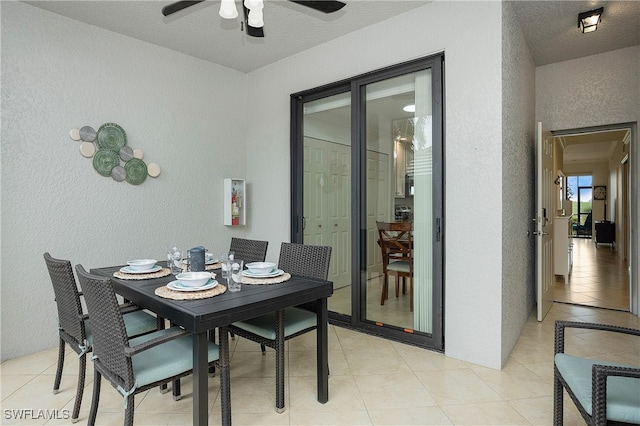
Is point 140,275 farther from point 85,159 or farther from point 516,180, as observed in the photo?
point 516,180

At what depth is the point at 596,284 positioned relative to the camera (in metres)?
5.41

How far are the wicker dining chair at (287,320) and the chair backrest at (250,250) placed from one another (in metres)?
0.25

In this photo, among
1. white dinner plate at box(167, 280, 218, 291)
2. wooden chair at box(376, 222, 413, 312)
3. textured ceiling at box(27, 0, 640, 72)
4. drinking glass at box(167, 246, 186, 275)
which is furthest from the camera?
wooden chair at box(376, 222, 413, 312)

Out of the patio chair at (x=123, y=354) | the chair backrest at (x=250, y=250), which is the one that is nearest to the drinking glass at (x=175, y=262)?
the chair backrest at (x=250, y=250)

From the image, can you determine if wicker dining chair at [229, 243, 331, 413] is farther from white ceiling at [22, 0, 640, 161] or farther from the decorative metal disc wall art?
white ceiling at [22, 0, 640, 161]

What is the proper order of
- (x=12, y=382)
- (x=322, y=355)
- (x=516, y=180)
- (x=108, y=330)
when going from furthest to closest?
(x=516, y=180)
(x=12, y=382)
(x=322, y=355)
(x=108, y=330)

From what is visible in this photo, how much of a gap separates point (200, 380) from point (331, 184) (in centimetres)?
248

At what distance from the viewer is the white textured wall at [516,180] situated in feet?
9.00

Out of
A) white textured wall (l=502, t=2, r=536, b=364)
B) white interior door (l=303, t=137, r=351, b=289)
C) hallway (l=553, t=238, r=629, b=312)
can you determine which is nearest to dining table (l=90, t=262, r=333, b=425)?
white interior door (l=303, t=137, r=351, b=289)

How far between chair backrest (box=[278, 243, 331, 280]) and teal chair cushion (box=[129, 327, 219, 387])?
3.03 feet

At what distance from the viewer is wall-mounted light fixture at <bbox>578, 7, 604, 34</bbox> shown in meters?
3.06

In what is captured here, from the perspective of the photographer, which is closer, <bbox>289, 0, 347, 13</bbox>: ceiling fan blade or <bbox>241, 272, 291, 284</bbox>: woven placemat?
<bbox>289, 0, 347, 13</bbox>: ceiling fan blade

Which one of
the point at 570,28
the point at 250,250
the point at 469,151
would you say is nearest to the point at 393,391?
the point at 250,250

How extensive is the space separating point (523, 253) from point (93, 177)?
4.10 meters
